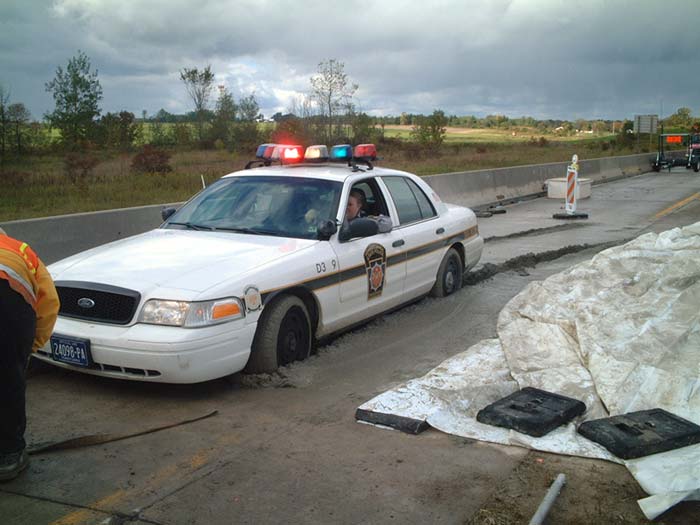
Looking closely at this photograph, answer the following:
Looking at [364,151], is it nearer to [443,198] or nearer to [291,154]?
[291,154]

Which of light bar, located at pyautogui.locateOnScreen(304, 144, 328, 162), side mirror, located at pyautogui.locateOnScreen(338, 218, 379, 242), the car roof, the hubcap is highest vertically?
light bar, located at pyautogui.locateOnScreen(304, 144, 328, 162)

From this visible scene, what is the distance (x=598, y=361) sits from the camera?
5402 mm

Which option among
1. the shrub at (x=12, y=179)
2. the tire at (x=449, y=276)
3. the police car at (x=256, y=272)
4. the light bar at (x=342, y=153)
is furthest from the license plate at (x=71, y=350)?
the shrub at (x=12, y=179)

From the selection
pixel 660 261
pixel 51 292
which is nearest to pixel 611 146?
pixel 660 261

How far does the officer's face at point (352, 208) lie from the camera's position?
7113 mm

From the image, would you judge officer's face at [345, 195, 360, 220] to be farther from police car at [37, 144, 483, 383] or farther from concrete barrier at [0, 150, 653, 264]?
concrete barrier at [0, 150, 653, 264]

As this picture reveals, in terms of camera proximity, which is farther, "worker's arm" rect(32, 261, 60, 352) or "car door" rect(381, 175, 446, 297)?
"car door" rect(381, 175, 446, 297)

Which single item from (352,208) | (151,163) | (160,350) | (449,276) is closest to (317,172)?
(352,208)

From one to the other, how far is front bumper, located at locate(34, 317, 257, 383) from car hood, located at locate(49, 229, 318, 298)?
0.28m

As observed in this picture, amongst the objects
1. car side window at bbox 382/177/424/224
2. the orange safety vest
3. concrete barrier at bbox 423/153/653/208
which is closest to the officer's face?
car side window at bbox 382/177/424/224

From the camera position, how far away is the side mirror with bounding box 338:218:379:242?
653cm

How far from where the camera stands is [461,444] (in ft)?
14.9

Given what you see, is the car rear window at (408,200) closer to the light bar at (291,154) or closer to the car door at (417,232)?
the car door at (417,232)

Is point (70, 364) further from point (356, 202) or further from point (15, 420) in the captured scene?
point (356, 202)
